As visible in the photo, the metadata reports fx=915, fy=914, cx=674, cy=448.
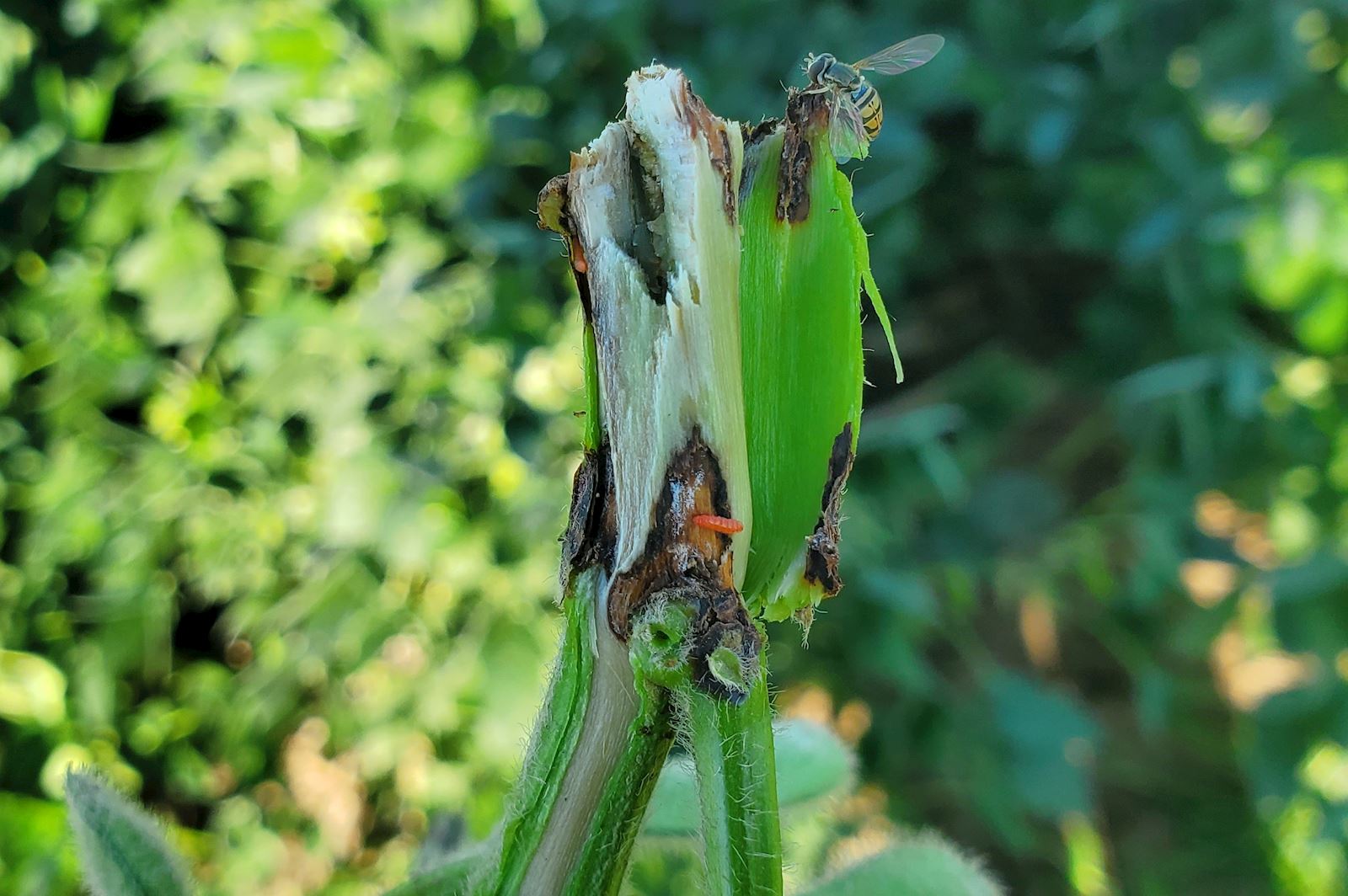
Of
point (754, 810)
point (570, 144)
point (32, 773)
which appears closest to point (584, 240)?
point (754, 810)

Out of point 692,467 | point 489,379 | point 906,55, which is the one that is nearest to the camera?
point 692,467

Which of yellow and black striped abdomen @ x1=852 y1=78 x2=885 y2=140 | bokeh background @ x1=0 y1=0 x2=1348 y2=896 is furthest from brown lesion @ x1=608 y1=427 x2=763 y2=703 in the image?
bokeh background @ x1=0 y1=0 x2=1348 y2=896

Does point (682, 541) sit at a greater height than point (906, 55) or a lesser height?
lesser

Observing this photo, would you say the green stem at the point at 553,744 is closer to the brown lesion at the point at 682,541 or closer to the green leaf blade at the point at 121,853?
the brown lesion at the point at 682,541

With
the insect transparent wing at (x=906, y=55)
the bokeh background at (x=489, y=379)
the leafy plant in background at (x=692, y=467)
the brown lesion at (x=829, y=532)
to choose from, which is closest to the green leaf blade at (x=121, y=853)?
the leafy plant in background at (x=692, y=467)

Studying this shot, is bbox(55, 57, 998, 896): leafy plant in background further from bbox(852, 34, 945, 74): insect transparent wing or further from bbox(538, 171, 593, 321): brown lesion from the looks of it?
bbox(852, 34, 945, 74): insect transparent wing

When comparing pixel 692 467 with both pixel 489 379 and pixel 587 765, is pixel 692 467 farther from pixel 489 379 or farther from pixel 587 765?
pixel 489 379

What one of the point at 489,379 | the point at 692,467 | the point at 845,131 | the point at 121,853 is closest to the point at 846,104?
the point at 845,131
